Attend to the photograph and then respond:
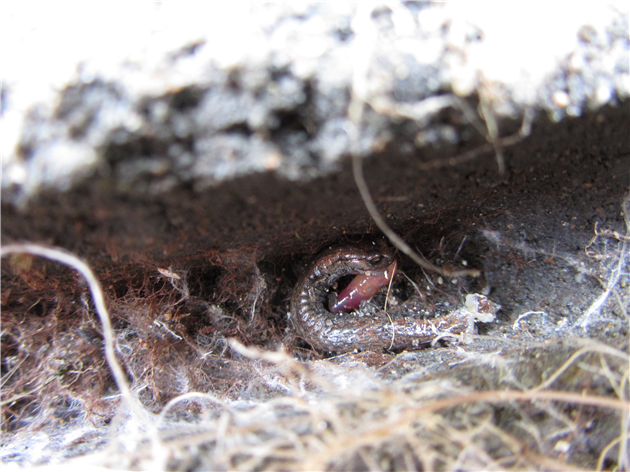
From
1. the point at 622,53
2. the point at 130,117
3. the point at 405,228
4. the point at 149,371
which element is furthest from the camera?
the point at 149,371

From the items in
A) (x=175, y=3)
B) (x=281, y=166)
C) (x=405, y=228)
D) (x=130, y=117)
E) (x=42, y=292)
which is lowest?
(x=405, y=228)

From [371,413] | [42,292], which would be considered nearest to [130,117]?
[371,413]

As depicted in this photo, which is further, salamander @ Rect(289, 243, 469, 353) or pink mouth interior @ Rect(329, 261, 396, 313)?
pink mouth interior @ Rect(329, 261, 396, 313)

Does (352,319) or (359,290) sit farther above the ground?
(359,290)

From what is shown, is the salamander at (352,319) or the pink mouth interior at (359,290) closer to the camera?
the salamander at (352,319)

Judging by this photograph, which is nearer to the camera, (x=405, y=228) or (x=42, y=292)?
(x=42, y=292)

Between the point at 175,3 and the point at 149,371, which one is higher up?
the point at 175,3

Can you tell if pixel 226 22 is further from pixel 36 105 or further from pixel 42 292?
A: pixel 42 292

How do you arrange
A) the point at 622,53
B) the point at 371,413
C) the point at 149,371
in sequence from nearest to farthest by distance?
1. the point at 371,413
2. the point at 622,53
3. the point at 149,371
